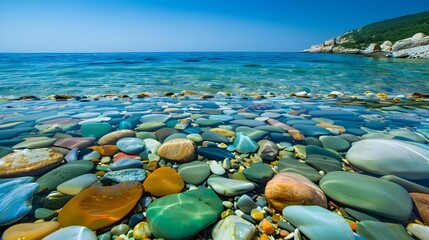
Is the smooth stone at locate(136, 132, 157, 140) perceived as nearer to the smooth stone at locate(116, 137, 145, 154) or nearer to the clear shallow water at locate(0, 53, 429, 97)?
the smooth stone at locate(116, 137, 145, 154)

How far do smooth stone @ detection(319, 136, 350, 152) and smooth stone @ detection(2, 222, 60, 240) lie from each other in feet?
6.44

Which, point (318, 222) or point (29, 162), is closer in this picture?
point (318, 222)

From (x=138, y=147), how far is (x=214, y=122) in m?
0.98

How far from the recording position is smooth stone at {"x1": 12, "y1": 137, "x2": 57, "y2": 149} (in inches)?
69.6

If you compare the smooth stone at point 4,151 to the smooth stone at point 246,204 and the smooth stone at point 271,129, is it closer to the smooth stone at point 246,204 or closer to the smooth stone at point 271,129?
the smooth stone at point 246,204

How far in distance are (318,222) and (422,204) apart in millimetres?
646

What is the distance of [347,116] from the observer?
272 centimetres

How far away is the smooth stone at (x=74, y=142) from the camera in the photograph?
70.2 inches

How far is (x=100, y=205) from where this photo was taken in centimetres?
107

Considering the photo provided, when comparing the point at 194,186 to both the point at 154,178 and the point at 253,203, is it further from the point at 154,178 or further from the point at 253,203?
the point at 253,203

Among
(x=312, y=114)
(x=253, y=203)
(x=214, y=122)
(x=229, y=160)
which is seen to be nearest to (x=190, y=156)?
(x=229, y=160)

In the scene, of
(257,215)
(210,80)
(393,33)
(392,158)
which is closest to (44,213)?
(257,215)

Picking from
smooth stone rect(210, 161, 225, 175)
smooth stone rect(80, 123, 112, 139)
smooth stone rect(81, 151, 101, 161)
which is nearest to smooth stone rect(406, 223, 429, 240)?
smooth stone rect(210, 161, 225, 175)

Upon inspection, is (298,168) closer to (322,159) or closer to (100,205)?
(322,159)
